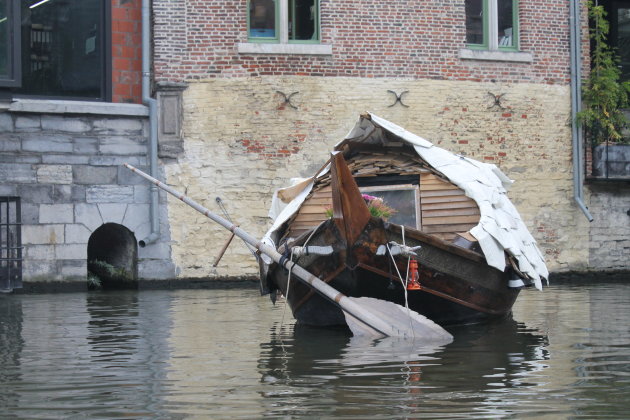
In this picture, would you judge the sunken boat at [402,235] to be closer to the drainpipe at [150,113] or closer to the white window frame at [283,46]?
the drainpipe at [150,113]

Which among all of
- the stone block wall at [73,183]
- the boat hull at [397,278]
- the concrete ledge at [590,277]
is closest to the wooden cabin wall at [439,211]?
the boat hull at [397,278]

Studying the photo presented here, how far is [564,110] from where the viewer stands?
861 inches

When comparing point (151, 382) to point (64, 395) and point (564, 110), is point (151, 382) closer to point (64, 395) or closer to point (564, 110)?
point (64, 395)

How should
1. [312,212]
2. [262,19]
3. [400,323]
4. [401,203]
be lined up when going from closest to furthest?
1. [400,323]
2. [401,203]
3. [312,212]
4. [262,19]

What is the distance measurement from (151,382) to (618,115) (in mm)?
15861

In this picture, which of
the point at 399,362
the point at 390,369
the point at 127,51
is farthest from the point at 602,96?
the point at 390,369

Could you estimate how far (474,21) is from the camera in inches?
852

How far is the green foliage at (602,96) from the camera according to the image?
2175 cm

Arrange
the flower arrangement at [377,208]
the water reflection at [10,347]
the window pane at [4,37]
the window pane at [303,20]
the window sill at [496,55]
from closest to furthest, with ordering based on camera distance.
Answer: the water reflection at [10,347] < the flower arrangement at [377,208] < the window pane at [4,37] < the window pane at [303,20] < the window sill at [496,55]

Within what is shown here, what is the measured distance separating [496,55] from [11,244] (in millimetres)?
8949

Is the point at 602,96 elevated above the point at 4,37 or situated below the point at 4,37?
below

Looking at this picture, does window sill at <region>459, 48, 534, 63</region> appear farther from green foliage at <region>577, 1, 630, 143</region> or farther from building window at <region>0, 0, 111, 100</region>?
building window at <region>0, 0, 111, 100</region>

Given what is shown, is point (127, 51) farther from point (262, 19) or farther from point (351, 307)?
point (351, 307)

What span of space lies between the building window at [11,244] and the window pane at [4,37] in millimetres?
1988
